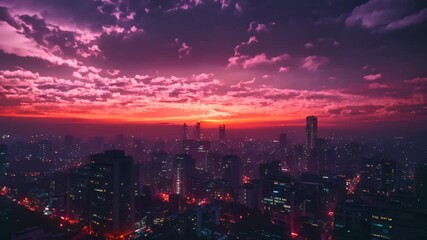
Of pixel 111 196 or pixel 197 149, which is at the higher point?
pixel 197 149

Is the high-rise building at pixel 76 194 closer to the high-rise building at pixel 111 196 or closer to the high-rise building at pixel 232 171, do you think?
the high-rise building at pixel 111 196

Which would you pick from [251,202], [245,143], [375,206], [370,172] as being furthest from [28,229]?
[245,143]

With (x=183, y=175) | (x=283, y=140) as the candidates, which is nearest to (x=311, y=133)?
(x=283, y=140)

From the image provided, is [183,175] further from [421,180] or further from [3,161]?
[3,161]

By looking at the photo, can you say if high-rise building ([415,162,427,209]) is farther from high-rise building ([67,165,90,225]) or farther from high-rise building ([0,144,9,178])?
high-rise building ([0,144,9,178])

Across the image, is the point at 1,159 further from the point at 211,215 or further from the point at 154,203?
the point at 211,215

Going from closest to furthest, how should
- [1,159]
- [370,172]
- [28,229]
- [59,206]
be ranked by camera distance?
1. [28,229]
2. [59,206]
3. [370,172]
4. [1,159]
